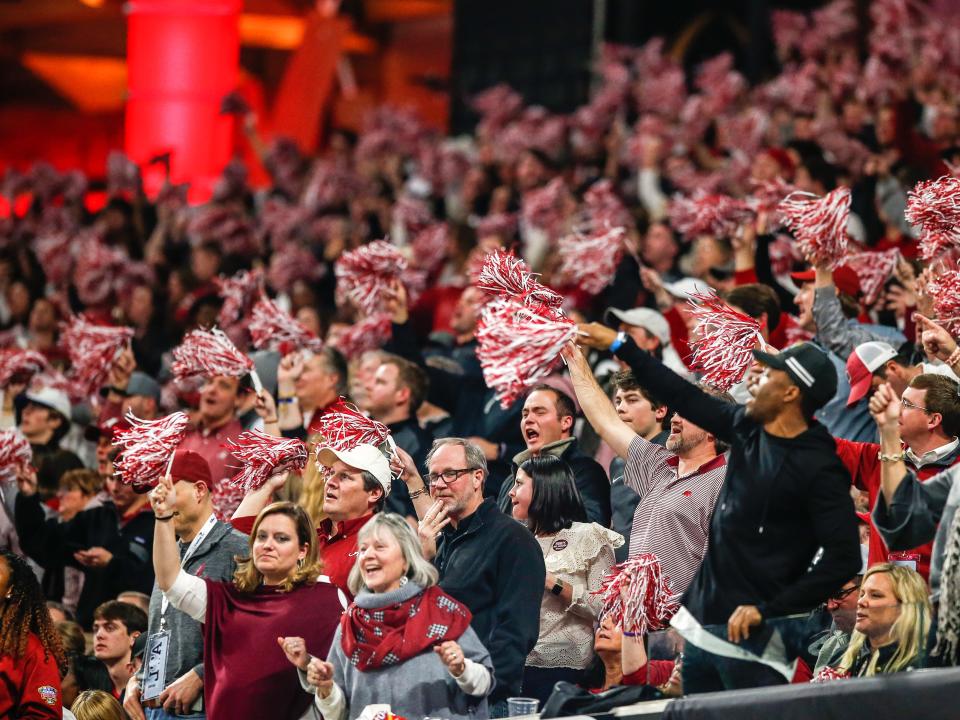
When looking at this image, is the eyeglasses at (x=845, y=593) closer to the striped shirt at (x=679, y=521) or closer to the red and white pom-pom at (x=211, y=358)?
the striped shirt at (x=679, y=521)

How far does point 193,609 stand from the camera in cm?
536

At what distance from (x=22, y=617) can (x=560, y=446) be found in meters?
1.97

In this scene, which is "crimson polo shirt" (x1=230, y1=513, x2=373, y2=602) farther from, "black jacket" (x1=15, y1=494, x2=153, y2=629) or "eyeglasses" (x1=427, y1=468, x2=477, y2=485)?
"black jacket" (x1=15, y1=494, x2=153, y2=629)

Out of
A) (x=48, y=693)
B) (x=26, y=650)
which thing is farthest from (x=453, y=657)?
(x=26, y=650)

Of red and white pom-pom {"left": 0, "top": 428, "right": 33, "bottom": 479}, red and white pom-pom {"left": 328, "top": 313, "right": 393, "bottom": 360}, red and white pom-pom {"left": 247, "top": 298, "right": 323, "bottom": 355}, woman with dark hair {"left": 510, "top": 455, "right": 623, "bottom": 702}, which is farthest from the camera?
red and white pom-pom {"left": 328, "top": 313, "right": 393, "bottom": 360}

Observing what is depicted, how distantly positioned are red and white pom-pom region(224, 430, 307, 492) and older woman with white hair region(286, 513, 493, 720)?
118cm

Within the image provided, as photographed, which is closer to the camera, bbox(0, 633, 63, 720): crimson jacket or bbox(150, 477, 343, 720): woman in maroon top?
bbox(150, 477, 343, 720): woman in maroon top

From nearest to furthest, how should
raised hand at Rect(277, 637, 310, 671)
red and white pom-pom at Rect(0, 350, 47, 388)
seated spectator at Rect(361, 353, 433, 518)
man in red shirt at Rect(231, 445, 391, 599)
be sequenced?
1. raised hand at Rect(277, 637, 310, 671)
2. man in red shirt at Rect(231, 445, 391, 599)
3. seated spectator at Rect(361, 353, 433, 518)
4. red and white pom-pom at Rect(0, 350, 47, 388)

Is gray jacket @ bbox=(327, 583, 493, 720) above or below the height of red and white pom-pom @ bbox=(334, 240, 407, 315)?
below

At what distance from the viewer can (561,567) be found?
5.49 m

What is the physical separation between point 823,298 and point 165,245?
6559mm

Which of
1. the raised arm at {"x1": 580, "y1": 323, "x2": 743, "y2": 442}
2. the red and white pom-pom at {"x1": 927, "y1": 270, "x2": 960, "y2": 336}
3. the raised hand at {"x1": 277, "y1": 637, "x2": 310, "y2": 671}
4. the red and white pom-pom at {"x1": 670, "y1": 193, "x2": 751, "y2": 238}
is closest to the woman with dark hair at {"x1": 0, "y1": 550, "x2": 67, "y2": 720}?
the raised hand at {"x1": 277, "y1": 637, "x2": 310, "y2": 671}

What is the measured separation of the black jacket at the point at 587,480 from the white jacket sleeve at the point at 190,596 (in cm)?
115

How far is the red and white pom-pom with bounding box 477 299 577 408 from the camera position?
480 centimetres
